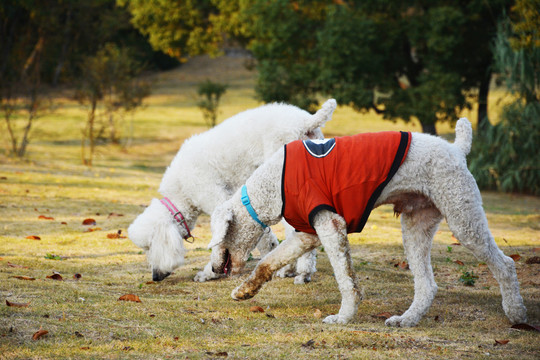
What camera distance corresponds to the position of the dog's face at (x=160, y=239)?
636cm

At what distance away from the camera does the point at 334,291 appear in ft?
19.6

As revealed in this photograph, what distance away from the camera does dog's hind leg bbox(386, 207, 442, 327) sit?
5.13 metres

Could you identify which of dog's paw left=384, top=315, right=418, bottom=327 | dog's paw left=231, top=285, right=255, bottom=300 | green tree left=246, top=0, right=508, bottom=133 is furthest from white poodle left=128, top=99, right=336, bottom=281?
green tree left=246, top=0, right=508, bottom=133

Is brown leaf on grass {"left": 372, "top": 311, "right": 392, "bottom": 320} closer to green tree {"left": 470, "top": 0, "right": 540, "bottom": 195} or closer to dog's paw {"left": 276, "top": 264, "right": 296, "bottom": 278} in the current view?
dog's paw {"left": 276, "top": 264, "right": 296, "bottom": 278}

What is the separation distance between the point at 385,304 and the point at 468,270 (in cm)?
206

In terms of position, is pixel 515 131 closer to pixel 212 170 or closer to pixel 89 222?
pixel 89 222

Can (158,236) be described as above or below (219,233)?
below

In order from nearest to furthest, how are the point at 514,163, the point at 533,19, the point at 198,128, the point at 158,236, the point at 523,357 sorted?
the point at 523,357
the point at 158,236
the point at 533,19
the point at 514,163
the point at 198,128

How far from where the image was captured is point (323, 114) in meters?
6.36

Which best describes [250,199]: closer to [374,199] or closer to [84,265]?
[374,199]

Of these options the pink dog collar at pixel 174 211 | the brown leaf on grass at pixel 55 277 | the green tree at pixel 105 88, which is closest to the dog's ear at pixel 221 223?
the pink dog collar at pixel 174 211

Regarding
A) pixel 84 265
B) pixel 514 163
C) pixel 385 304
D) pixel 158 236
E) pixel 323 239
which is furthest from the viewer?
pixel 514 163

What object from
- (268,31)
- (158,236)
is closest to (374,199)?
(158,236)

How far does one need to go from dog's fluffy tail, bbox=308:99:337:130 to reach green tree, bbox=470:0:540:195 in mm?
10521
